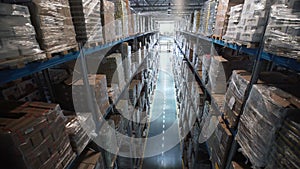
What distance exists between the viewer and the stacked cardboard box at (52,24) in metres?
1.05

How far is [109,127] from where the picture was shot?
2.28 m

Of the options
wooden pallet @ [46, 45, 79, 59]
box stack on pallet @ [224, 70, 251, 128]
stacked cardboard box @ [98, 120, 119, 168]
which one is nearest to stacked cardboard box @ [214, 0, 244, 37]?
box stack on pallet @ [224, 70, 251, 128]

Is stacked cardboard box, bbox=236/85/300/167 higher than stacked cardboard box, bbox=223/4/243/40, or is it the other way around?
stacked cardboard box, bbox=223/4/243/40

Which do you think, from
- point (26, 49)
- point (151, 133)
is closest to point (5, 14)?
point (26, 49)

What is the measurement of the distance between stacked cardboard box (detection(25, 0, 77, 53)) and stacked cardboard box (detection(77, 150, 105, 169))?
132 cm

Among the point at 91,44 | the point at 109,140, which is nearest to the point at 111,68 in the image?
the point at 91,44

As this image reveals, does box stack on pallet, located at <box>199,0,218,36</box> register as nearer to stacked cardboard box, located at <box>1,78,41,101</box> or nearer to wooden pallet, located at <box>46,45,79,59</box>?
wooden pallet, located at <box>46,45,79,59</box>

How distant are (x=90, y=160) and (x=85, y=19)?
1639mm

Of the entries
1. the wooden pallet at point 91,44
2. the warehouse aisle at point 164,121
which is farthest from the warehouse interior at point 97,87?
the warehouse aisle at point 164,121

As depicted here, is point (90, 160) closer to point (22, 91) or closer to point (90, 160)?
point (90, 160)

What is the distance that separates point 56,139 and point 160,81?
9649 millimetres

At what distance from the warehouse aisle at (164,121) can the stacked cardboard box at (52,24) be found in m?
4.30

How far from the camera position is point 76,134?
4.68 feet

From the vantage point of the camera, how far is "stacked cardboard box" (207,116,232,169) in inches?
68.6
